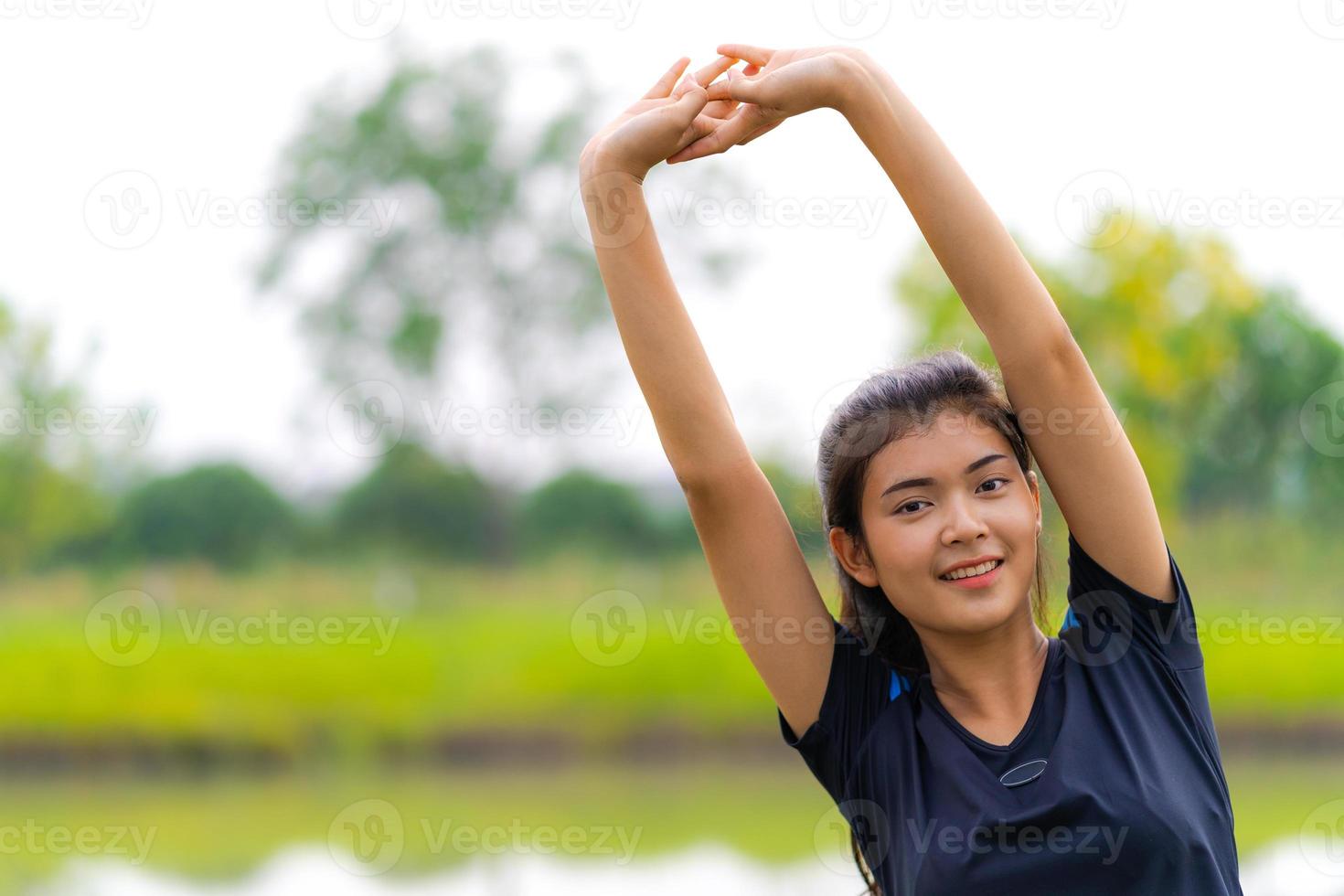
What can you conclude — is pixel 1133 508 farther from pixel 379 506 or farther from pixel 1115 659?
pixel 379 506

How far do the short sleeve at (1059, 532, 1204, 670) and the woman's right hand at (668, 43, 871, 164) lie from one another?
0.51 meters


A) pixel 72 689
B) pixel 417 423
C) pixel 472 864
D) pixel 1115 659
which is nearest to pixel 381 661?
pixel 72 689

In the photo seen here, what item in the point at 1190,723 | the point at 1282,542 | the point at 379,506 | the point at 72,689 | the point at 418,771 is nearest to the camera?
the point at 1190,723

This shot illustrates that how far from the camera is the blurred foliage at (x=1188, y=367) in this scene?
35.8ft

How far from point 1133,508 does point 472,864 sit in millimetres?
5212

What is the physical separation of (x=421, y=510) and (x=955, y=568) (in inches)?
447

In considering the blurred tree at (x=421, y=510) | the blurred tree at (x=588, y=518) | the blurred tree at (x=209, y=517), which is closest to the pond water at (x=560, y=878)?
the blurred tree at (x=209, y=517)

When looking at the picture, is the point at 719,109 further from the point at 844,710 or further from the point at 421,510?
the point at 421,510

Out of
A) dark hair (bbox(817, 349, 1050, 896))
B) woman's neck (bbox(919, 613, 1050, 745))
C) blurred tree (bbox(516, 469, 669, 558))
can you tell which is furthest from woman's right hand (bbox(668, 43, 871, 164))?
blurred tree (bbox(516, 469, 669, 558))

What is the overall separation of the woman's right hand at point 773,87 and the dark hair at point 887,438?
0.30m

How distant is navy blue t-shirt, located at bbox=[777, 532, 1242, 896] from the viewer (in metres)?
1.19

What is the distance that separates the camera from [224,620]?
10.7m

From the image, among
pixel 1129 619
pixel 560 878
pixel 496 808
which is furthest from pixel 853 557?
pixel 496 808

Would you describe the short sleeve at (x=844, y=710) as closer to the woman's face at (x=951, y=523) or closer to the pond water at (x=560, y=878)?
the woman's face at (x=951, y=523)
